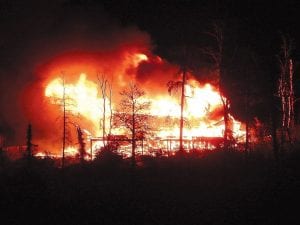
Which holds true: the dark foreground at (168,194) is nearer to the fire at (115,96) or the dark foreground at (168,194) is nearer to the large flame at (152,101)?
the large flame at (152,101)

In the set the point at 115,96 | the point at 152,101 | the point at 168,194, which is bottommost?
the point at 168,194

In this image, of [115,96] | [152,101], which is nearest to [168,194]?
[152,101]

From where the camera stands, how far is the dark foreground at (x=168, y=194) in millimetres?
18719

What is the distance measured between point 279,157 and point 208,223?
11.2 meters

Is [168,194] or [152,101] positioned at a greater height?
[152,101]

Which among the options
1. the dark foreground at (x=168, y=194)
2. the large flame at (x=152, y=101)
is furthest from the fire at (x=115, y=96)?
the dark foreground at (x=168, y=194)

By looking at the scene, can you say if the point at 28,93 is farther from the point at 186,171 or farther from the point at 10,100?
the point at 186,171

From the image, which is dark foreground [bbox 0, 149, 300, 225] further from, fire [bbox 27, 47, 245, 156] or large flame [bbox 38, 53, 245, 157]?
fire [bbox 27, 47, 245, 156]

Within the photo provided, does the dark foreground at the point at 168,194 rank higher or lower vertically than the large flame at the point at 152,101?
lower

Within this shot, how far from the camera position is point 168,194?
22906 millimetres

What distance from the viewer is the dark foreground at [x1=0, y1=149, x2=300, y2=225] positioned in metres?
18.7

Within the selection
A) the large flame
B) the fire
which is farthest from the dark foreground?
the fire

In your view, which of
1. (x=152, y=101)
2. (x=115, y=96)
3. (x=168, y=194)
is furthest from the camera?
(x=115, y=96)

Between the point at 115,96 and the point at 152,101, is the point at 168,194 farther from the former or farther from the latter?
the point at 115,96
